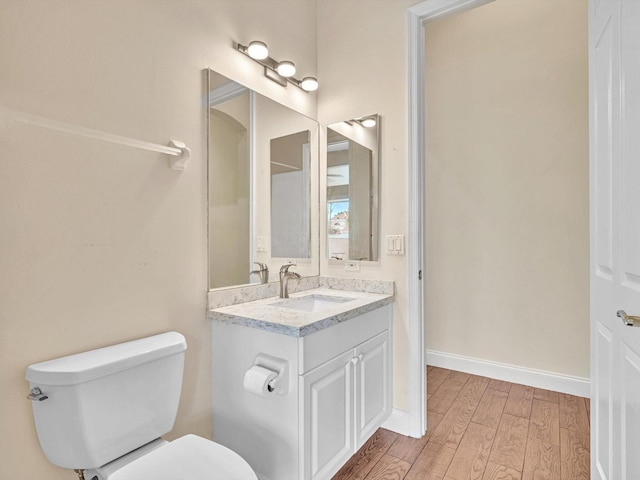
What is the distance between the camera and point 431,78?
303cm

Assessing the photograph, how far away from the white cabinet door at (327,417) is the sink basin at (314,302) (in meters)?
0.39

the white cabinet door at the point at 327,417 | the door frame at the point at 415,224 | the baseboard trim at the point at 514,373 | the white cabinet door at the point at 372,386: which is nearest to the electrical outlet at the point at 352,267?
the door frame at the point at 415,224

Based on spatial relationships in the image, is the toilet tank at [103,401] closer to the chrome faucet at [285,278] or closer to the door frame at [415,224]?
the chrome faucet at [285,278]

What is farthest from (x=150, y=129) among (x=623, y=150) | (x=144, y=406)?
(x=623, y=150)

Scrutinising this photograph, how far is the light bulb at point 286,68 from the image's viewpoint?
1.94 meters

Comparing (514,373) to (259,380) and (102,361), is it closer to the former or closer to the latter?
(259,380)

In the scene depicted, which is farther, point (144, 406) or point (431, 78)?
point (431, 78)

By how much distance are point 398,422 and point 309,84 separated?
2133mm

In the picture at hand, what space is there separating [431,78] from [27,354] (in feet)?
10.7

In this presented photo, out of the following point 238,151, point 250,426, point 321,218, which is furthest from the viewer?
point 321,218

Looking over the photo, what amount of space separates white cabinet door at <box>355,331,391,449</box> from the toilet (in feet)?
2.43

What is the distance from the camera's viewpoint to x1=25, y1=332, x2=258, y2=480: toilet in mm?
1022

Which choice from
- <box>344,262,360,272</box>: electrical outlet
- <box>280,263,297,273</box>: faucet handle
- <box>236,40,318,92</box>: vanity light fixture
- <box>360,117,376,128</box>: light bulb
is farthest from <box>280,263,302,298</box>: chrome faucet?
<box>236,40,318,92</box>: vanity light fixture

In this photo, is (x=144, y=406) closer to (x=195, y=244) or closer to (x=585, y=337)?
(x=195, y=244)
